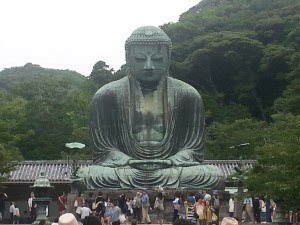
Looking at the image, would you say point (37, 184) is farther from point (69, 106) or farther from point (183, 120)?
point (69, 106)

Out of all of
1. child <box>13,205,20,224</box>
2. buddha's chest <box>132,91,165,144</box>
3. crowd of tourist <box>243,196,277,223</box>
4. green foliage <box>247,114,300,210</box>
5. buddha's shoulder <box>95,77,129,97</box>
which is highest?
buddha's shoulder <box>95,77,129,97</box>

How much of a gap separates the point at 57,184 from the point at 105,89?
7.91m

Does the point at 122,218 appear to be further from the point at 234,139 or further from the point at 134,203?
the point at 234,139

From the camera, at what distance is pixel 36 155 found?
31.3m

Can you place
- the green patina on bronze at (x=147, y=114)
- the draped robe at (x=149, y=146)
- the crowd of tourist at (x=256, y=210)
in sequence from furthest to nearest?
the green patina on bronze at (x=147, y=114), the draped robe at (x=149, y=146), the crowd of tourist at (x=256, y=210)

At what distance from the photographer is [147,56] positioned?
1688 cm

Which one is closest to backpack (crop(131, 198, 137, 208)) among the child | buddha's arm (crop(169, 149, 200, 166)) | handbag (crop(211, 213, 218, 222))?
handbag (crop(211, 213, 218, 222))

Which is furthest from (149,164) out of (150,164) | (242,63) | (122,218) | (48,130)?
(242,63)

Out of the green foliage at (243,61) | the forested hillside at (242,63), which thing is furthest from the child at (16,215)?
the green foliage at (243,61)

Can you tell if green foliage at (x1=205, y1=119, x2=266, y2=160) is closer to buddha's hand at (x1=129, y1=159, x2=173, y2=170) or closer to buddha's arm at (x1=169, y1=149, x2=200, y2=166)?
buddha's arm at (x1=169, y1=149, x2=200, y2=166)

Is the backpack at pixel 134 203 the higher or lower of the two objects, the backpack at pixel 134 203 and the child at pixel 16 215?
→ the higher

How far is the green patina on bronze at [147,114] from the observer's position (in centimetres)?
1652

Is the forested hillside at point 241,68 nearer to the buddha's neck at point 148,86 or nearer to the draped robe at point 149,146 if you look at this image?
the draped robe at point 149,146

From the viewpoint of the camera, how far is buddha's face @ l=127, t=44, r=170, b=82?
16812mm
